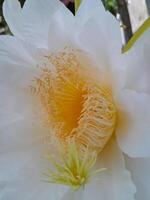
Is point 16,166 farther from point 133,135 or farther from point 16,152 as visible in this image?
point 133,135

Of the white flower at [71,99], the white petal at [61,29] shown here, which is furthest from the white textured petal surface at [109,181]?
the white petal at [61,29]

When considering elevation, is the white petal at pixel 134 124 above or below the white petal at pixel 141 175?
above

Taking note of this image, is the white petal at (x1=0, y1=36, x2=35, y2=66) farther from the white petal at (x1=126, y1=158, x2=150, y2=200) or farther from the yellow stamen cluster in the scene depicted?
the white petal at (x1=126, y1=158, x2=150, y2=200)

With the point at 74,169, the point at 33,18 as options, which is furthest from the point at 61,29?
the point at 74,169

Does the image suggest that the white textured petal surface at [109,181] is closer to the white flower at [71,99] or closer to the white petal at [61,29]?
the white flower at [71,99]

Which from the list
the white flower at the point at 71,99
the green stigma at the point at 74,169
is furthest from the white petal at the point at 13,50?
the green stigma at the point at 74,169

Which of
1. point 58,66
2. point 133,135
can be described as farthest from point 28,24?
point 133,135

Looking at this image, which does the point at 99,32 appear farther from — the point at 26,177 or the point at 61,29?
the point at 26,177

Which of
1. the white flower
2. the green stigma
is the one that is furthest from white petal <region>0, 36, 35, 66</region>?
the green stigma

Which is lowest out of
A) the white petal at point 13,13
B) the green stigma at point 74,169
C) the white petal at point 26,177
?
the white petal at point 26,177
